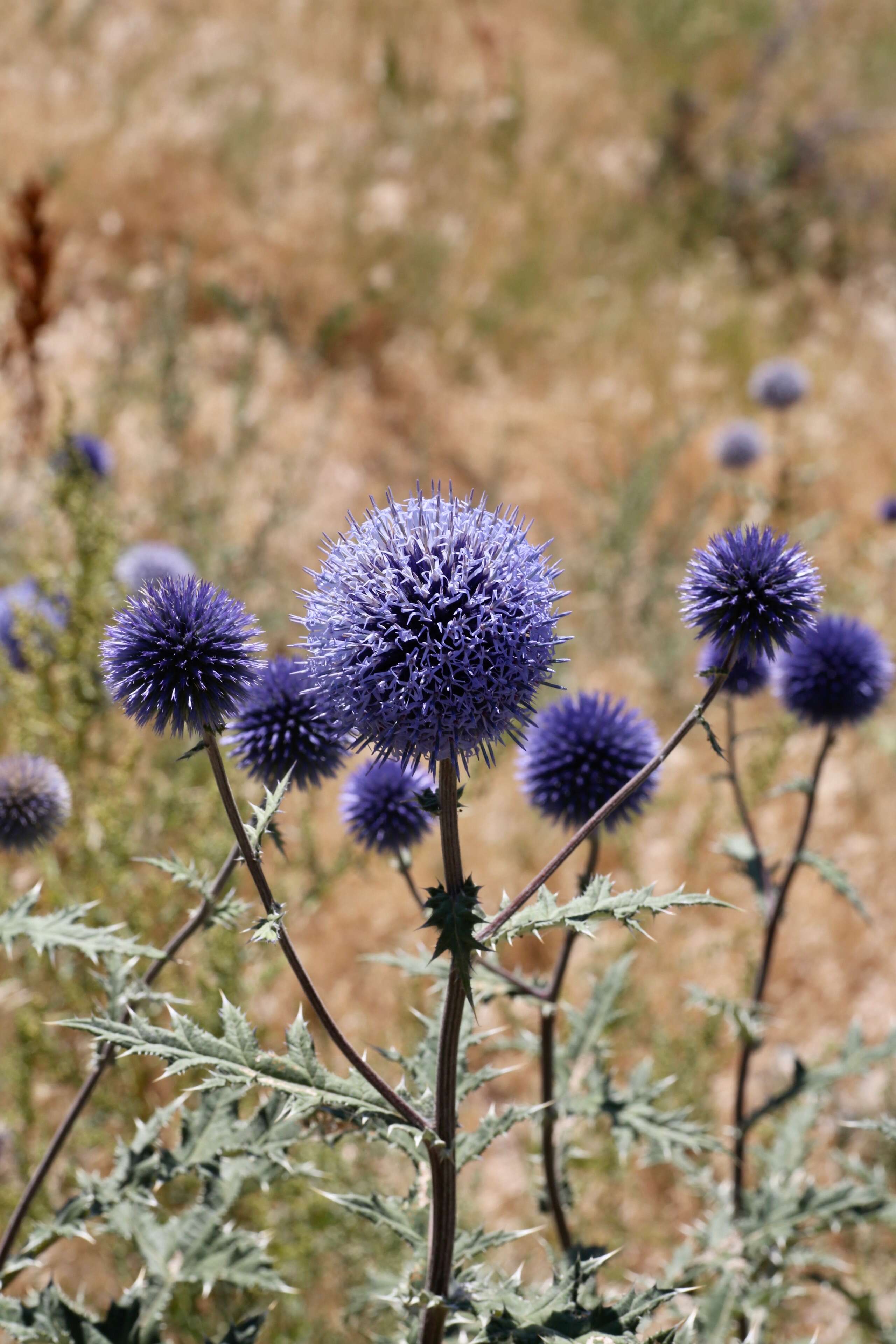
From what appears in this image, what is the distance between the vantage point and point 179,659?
178 centimetres

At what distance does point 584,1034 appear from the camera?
265 cm

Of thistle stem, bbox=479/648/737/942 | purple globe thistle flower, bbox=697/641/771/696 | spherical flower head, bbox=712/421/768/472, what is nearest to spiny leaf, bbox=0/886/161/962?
thistle stem, bbox=479/648/737/942

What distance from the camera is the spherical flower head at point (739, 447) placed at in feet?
23.4

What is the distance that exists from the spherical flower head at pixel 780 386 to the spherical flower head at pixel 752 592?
578 cm

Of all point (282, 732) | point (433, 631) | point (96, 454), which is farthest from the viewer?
point (96, 454)

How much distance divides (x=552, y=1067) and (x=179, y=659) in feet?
4.53

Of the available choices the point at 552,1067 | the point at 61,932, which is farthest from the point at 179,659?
the point at 552,1067

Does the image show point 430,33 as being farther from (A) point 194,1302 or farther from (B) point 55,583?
(A) point 194,1302

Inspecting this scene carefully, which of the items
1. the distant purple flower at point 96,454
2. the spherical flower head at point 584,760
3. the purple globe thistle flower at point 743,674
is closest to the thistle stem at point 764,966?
the purple globe thistle flower at point 743,674

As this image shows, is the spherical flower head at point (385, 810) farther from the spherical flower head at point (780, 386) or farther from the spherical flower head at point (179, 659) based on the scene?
the spherical flower head at point (780, 386)

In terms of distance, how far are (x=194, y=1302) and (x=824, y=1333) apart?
6.88ft

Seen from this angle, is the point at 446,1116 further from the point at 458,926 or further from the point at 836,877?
the point at 836,877

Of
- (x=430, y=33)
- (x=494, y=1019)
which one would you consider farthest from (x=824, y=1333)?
(x=430, y=33)

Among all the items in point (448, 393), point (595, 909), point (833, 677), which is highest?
point (448, 393)
